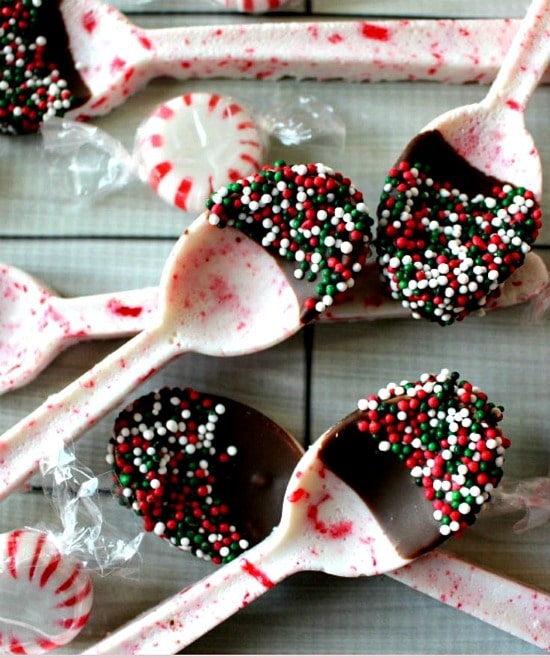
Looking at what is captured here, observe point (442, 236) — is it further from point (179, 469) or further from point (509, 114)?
point (179, 469)

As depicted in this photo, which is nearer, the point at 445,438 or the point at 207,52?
the point at 445,438

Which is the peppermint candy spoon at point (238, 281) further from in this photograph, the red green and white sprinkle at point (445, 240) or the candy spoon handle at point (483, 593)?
the candy spoon handle at point (483, 593)

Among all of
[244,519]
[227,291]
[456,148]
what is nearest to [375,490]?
[244,519]

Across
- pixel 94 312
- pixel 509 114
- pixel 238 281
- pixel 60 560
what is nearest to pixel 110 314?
pixel 94 312

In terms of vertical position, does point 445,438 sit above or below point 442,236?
below

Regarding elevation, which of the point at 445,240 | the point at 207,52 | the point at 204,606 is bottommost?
the point at 204,606

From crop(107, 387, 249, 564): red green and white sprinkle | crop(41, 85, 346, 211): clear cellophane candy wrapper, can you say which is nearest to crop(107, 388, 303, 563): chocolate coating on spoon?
crop(107, 387, 249, 564): red green and white sprinkle

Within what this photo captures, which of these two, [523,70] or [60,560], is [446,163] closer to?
[523,70]
